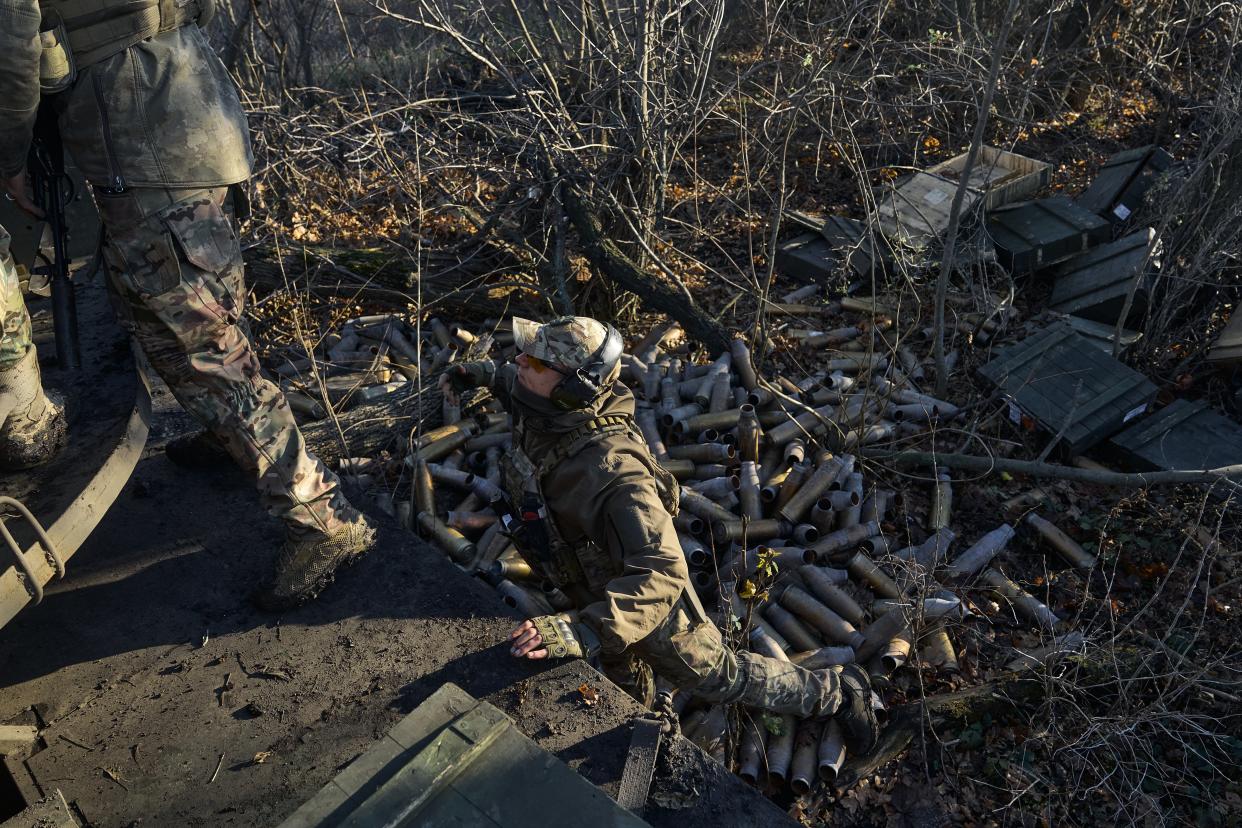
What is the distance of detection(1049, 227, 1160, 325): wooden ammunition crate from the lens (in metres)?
7.94

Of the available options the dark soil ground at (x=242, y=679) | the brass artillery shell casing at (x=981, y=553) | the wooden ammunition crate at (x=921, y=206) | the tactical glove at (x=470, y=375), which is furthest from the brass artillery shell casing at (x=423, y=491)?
the wooden ammunition crate at (x=921, y=206)

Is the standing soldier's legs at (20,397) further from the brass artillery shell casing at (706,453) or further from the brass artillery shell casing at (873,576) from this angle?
the brass artillery shell casing at (873,576)

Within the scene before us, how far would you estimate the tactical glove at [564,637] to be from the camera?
373 centimetres

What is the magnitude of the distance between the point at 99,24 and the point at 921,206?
709 centimetres

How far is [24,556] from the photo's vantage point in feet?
12.0

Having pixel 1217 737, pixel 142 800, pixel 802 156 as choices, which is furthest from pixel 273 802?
pixel 802 156

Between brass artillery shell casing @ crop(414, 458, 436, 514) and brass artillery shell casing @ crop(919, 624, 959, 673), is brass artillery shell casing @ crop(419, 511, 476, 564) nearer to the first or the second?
brass artillery shell casing @ crop(414, 458, 436, 514)

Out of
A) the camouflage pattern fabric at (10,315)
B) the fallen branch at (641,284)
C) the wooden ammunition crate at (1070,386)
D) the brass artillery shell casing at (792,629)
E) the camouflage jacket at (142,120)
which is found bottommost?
the brass artillery shell casing at (792,629)

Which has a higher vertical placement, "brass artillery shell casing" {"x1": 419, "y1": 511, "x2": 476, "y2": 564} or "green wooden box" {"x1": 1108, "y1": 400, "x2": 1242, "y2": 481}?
"brass artillery shell casing" {"x1": 419, "y1": 511, "x2": 476, "y2": 564}

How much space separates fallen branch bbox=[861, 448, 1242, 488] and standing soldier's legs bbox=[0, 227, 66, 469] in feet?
15.8

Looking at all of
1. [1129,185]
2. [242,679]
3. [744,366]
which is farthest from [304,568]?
[1129,185]

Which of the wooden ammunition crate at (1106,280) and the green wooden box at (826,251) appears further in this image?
the green wooden box at (826,251)

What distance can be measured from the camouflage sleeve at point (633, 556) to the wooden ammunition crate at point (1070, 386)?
386 cm

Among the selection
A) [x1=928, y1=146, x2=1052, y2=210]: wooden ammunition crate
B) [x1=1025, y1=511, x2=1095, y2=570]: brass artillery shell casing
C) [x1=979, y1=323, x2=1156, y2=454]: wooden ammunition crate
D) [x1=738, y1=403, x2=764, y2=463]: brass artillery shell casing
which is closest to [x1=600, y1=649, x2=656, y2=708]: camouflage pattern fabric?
[x1=738, y1=403, x2=764, y2=463]: brass artillery shell casing
